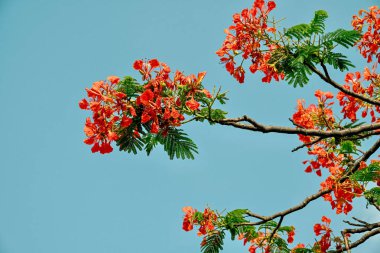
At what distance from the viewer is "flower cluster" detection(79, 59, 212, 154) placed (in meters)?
3.08

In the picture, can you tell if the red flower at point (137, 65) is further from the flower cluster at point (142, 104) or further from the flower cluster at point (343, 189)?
the flower cluster at point (343, 189)

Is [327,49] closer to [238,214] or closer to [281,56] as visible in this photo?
[281,56]

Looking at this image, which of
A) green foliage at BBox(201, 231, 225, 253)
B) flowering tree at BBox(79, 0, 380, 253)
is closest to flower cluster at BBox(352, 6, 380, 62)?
flowering tree at BBox(79, 0, 380, 253)

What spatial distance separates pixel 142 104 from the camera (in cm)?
318

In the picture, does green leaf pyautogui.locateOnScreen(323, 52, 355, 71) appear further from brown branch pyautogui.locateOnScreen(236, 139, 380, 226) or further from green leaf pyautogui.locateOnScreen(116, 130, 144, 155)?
green leaf pyautogui.locateOnScreen(116, 130, 144, 155)

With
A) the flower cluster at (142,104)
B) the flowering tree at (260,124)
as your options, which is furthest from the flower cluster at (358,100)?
the flower cluster at (142,104)

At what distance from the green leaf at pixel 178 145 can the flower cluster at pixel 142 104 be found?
0.41ft

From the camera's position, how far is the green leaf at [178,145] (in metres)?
3.38

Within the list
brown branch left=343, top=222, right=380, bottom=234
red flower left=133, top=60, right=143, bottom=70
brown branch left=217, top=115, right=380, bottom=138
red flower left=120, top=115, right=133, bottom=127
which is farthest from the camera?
brown branch left=343, top=222, right=380, bottom=234

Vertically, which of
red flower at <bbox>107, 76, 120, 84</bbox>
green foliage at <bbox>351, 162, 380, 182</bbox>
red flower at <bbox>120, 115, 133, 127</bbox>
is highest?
green foliage at <bbox>351, 162, 380, 182</bbox>

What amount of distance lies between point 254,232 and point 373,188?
5.59 feet

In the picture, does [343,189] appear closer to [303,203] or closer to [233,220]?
[303,203]

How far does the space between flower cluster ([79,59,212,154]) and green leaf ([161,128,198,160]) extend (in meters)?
0.13

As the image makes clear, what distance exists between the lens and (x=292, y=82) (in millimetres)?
4426
